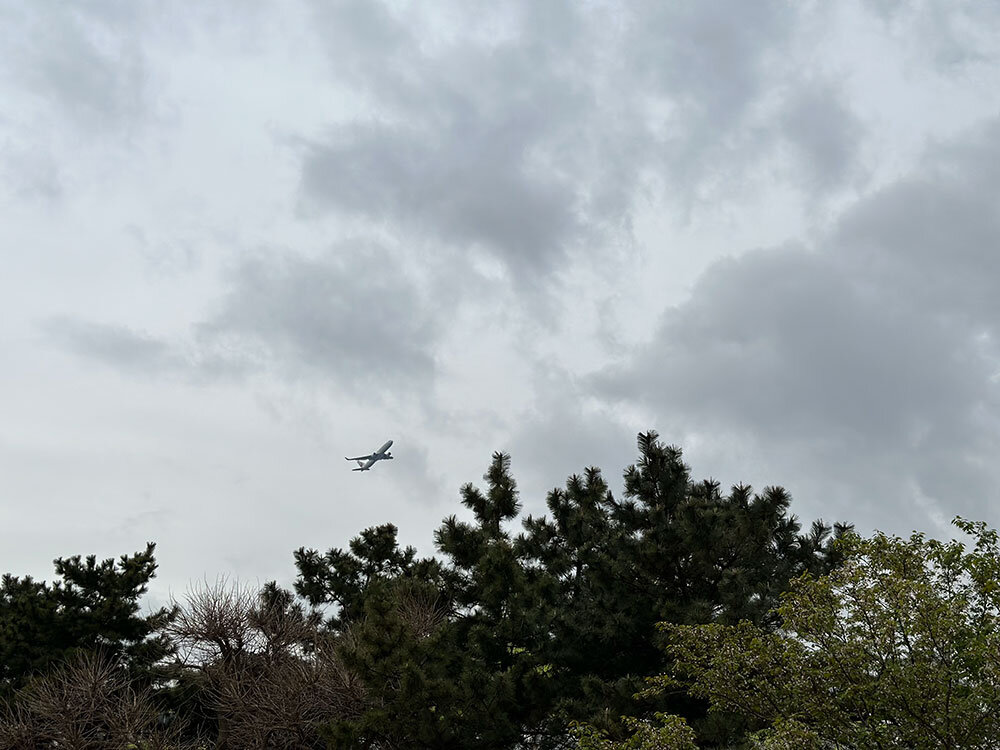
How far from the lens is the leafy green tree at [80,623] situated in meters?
31.9

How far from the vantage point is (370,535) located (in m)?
39.3

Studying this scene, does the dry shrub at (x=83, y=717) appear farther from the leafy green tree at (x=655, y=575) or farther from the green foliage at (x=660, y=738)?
the green foliage at (x=660, y=738)

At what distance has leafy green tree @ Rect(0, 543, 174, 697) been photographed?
105 feet

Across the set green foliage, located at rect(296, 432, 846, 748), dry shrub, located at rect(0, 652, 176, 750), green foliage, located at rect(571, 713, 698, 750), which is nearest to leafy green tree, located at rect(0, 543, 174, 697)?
dry shrub, located at rect(0, 652, 176, 750)

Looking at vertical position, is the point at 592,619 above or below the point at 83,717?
above

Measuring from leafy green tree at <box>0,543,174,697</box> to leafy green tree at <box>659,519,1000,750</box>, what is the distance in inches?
947

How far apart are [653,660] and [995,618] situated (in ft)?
35.3

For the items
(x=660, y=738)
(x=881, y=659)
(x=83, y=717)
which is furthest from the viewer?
(x=83, y=717)

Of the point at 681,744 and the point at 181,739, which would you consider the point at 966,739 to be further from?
the point at 181,739

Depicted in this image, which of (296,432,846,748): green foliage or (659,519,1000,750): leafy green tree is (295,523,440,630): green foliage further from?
(659,519,1000,750): leafy green tree

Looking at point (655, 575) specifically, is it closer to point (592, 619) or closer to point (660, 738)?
point (592, 619)

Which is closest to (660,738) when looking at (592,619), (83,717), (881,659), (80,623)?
(881,659)

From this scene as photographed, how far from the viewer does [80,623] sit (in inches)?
1261

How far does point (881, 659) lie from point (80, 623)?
2875 centimetres
